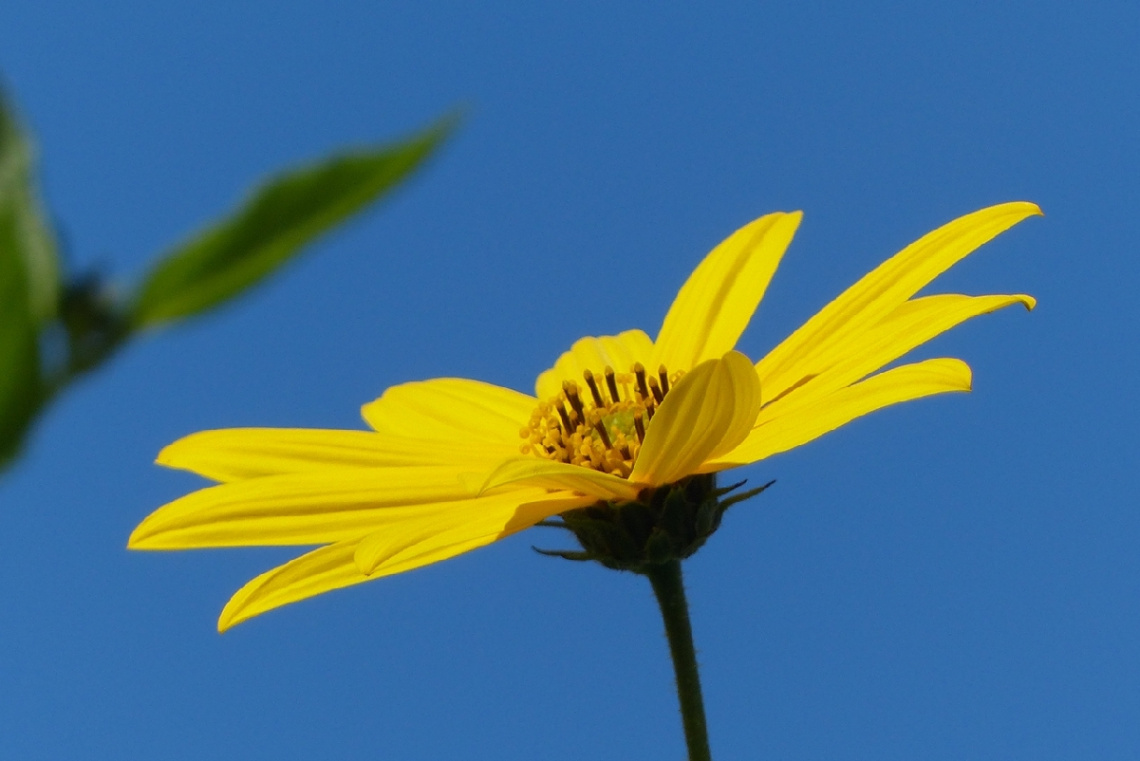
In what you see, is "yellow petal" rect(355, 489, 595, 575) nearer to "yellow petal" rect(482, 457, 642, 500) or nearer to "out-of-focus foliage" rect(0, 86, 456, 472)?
"yellow petal" rect(482, 457, 642, 500)

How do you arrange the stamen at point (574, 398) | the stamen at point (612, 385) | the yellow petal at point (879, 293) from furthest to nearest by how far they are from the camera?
the stamen at point (612, 385) < the stamen at point (574, 398) < the yellow petal at point (879, 293)

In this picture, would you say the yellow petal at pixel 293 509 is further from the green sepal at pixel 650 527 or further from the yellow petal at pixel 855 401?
the yellow petal at pixel 855 401

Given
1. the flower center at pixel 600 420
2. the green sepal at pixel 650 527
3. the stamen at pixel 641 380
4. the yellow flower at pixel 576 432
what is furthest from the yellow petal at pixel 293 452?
the green sepal at pixel 650 527

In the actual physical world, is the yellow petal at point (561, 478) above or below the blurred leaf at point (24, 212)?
above

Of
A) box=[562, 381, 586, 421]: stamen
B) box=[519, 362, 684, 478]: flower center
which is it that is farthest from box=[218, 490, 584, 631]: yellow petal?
box=[562, 381, 586, 421]: stamen

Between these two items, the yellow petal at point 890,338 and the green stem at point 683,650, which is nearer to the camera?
the green stem at point 683,650

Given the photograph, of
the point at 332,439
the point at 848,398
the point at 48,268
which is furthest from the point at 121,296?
the point at 332,439

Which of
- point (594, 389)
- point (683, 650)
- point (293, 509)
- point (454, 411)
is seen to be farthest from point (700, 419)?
point (454, 411)
